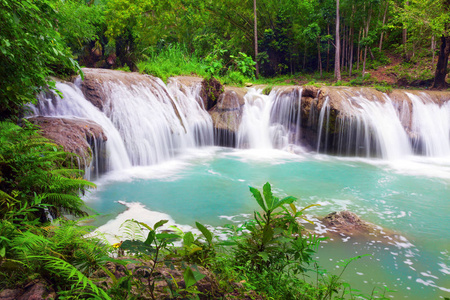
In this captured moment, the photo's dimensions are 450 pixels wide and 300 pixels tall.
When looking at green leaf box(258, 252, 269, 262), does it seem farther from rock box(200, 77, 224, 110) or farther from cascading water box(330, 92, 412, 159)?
rock box(200, 77, 224, 110)

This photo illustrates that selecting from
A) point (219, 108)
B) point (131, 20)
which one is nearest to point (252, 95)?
point (219, 108)

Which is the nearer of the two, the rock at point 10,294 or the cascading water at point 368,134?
the rock at point 10,294

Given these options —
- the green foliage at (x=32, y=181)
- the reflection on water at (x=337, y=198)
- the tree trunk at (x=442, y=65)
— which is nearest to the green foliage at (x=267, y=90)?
the reflection on water at (x=337, y=198)

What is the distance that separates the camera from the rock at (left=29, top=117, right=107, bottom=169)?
18.4 feet

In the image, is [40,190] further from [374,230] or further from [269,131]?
[269,131]

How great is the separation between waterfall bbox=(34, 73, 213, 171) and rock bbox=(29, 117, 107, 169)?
98 cm

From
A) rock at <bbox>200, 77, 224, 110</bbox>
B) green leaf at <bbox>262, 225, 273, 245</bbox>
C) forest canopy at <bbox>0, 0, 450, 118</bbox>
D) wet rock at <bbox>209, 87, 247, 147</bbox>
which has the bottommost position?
green leaf at <bbox>262, 225, 273, 245</bbox>

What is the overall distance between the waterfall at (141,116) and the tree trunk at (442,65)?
12.4 meters

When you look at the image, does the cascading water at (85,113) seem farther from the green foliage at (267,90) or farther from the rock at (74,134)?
the green foliage at (267,90)

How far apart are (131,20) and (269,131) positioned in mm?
9665

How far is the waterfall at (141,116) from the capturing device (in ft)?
26.2

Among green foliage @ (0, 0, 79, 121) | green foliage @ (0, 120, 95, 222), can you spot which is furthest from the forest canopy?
green foliage @ (0, 120, 95, 222)

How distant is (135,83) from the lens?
10.2 metres

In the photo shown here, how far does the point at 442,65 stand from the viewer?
15125mm
